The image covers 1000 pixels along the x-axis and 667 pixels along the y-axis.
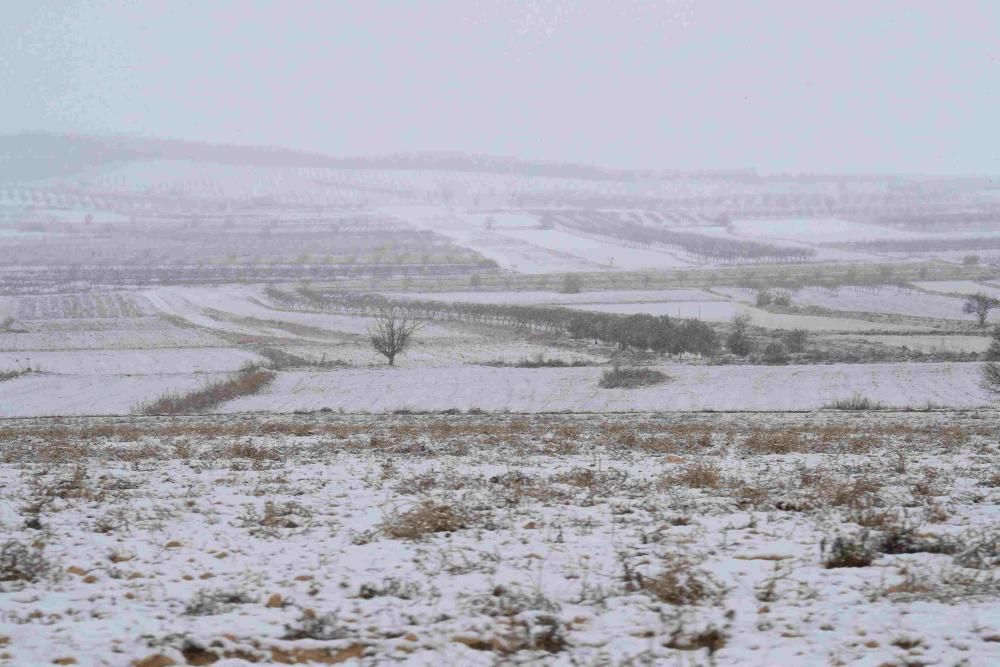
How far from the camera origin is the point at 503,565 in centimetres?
639

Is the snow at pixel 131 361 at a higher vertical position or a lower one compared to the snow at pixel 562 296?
lower

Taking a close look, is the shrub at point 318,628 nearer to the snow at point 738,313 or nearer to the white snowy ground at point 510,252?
the snow at point 738,313

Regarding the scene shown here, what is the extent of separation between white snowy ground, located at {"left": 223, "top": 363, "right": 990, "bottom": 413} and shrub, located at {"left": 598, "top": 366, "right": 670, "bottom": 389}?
647 millimetres

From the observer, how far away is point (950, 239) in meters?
152

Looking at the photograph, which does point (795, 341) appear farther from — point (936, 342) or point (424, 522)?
point (424, 522)

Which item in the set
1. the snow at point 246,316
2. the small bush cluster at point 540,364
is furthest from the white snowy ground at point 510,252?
the small bush cluster at point 540,364

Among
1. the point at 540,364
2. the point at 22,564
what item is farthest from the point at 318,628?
the point at 540,364

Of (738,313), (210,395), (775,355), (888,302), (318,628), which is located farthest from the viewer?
(888,302)

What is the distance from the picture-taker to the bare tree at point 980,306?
232ft

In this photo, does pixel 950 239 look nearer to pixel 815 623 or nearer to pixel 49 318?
pixel 49 318

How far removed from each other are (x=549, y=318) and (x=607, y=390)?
33.7 metres

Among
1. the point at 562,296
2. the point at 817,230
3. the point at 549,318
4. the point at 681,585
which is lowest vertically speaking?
the point at 549,318

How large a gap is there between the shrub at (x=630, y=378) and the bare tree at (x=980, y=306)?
3910 cm

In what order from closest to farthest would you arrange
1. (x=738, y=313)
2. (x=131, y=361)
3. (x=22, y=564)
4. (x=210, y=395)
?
(x=22, y=564) → (x=210, y=395) → (x=131, y=361) → (x=738, y=313)
